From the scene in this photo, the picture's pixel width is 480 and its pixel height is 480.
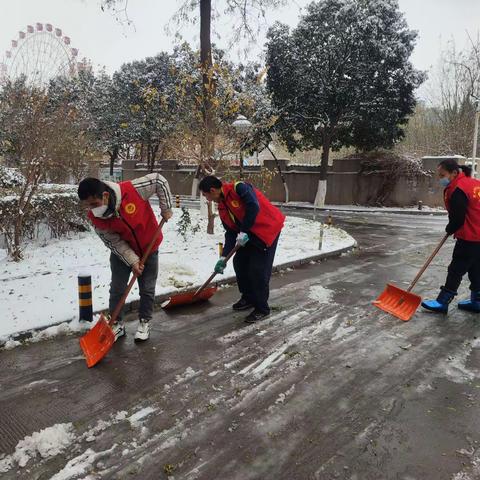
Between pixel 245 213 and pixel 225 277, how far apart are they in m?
2.29

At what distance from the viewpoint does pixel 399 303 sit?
5301 mm

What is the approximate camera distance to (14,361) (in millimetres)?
3918

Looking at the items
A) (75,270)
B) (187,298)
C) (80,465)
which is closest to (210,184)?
(187,298)

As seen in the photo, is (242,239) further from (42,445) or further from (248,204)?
(42,445)

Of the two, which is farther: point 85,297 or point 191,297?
point 191,297

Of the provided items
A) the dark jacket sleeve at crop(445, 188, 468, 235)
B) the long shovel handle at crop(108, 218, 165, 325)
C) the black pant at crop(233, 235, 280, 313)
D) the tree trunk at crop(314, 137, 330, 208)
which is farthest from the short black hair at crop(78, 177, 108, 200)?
the tree trunk at crop(314, 137, 330, 208)

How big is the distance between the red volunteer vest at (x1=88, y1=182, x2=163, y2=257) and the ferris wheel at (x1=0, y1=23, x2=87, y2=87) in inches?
301

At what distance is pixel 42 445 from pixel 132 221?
1925 millimetres

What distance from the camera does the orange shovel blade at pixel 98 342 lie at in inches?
150

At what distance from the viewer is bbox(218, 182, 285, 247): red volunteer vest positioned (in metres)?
4.65

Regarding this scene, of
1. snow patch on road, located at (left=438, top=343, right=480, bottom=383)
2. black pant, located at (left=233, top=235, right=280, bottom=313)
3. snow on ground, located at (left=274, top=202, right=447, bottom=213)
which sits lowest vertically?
snow patch on road, located at (left=438, top=343, right=480, bottom=383)

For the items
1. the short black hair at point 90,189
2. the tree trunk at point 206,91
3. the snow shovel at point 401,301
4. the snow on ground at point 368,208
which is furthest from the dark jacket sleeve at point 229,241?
the snow on ground at point 368,208

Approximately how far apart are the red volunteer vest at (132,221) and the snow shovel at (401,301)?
287 centimetres

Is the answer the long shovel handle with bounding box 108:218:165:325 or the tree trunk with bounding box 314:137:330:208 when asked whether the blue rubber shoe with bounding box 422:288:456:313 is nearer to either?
the long shovel handle with bounding box 108:218:165:325
